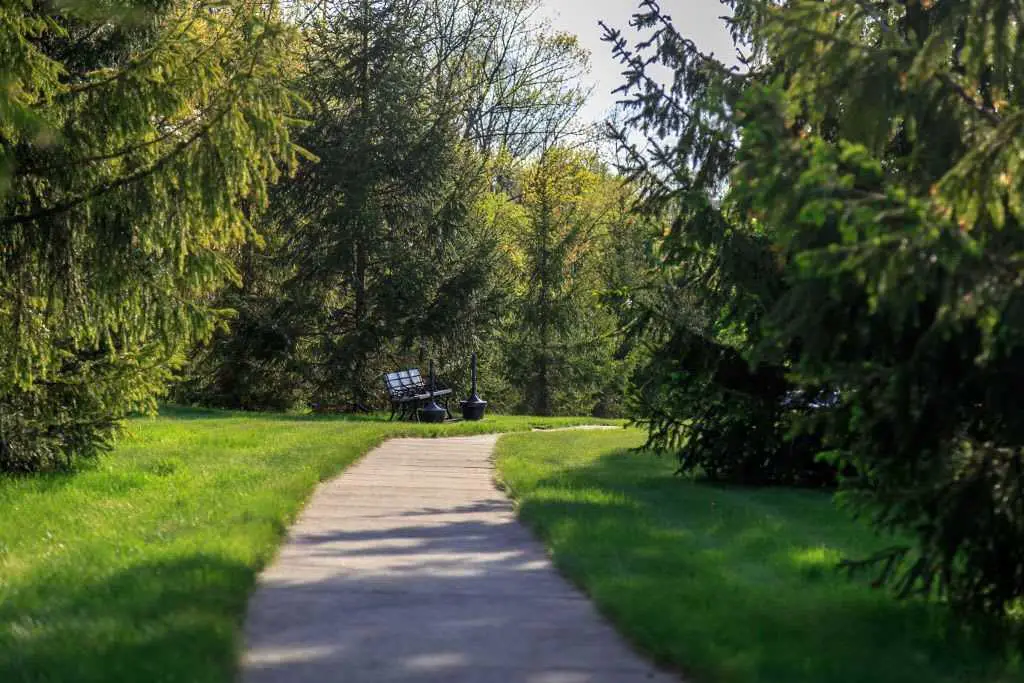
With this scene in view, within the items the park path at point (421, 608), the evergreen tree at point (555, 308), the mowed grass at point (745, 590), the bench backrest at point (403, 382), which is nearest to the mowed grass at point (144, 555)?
the park path at point (421, 608)

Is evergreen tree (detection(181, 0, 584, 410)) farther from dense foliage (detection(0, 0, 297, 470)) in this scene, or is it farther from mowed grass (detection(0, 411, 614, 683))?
dense foliage (detection(0, 0, 297, 470))

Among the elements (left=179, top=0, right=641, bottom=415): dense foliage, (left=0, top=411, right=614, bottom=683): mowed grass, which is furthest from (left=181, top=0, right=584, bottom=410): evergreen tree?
(left=0, top=411, right=614, bottom=683): mowed grass

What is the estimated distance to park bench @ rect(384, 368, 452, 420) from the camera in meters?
28.8

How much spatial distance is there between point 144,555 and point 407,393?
21.1m

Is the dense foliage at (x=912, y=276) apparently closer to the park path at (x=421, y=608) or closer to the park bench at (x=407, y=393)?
the park path at (x=421, y=608)

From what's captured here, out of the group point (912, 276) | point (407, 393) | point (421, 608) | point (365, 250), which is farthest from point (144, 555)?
point (365, 250)

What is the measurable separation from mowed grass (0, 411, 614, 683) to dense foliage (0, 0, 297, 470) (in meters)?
1.64

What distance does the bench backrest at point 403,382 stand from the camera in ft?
95.1

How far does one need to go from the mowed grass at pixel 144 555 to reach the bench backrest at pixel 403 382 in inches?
441

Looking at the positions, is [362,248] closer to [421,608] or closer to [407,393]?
[407,393]

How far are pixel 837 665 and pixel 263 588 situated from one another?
3.60m

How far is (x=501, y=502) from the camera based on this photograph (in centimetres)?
1240

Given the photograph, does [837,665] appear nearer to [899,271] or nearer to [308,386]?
[899,271]

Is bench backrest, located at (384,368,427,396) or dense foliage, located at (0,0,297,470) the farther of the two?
bench backrest, located at (384,368,427,396)
